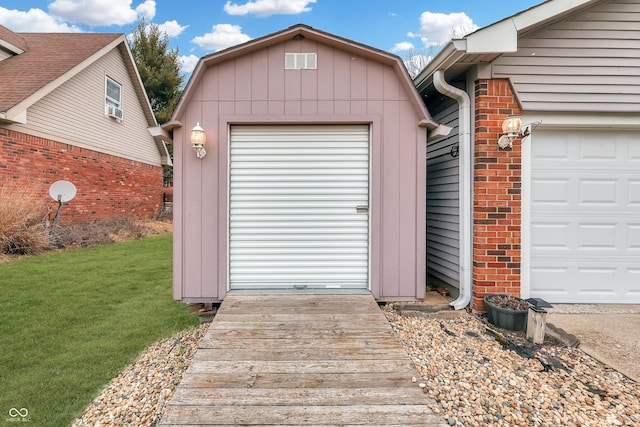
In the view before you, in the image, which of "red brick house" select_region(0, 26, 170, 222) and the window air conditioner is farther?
the window air conditioner

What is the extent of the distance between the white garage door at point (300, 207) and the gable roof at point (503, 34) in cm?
121

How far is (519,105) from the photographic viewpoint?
3.51 meters

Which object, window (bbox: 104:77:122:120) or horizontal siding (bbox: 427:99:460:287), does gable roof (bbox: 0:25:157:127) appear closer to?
window (bbox: 104:77:122:120)

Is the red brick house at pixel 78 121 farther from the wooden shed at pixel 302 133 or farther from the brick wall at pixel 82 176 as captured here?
the wooden shed at pixel 302 133

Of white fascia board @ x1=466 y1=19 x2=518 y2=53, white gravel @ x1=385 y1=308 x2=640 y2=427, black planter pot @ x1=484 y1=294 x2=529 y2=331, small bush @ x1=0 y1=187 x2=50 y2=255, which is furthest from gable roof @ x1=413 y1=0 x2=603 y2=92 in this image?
small bush @ x1=0 y1=187 x2=50 y2=255

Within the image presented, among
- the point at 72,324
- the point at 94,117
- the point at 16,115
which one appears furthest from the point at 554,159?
the point at 94,117

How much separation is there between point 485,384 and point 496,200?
198cm

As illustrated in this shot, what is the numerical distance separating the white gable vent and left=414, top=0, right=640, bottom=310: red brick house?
139cm

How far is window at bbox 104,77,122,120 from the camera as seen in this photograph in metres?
10.7

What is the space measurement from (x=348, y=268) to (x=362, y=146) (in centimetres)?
141

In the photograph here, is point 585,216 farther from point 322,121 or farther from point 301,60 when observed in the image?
point 301,60

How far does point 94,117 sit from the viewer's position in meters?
10.1

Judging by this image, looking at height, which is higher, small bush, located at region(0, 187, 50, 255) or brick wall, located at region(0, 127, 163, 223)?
brick wall, located at region(0, 127, 163, 223)

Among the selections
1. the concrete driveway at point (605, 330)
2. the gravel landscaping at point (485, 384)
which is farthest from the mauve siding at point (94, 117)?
the concrete driveway at point (605, 330)
